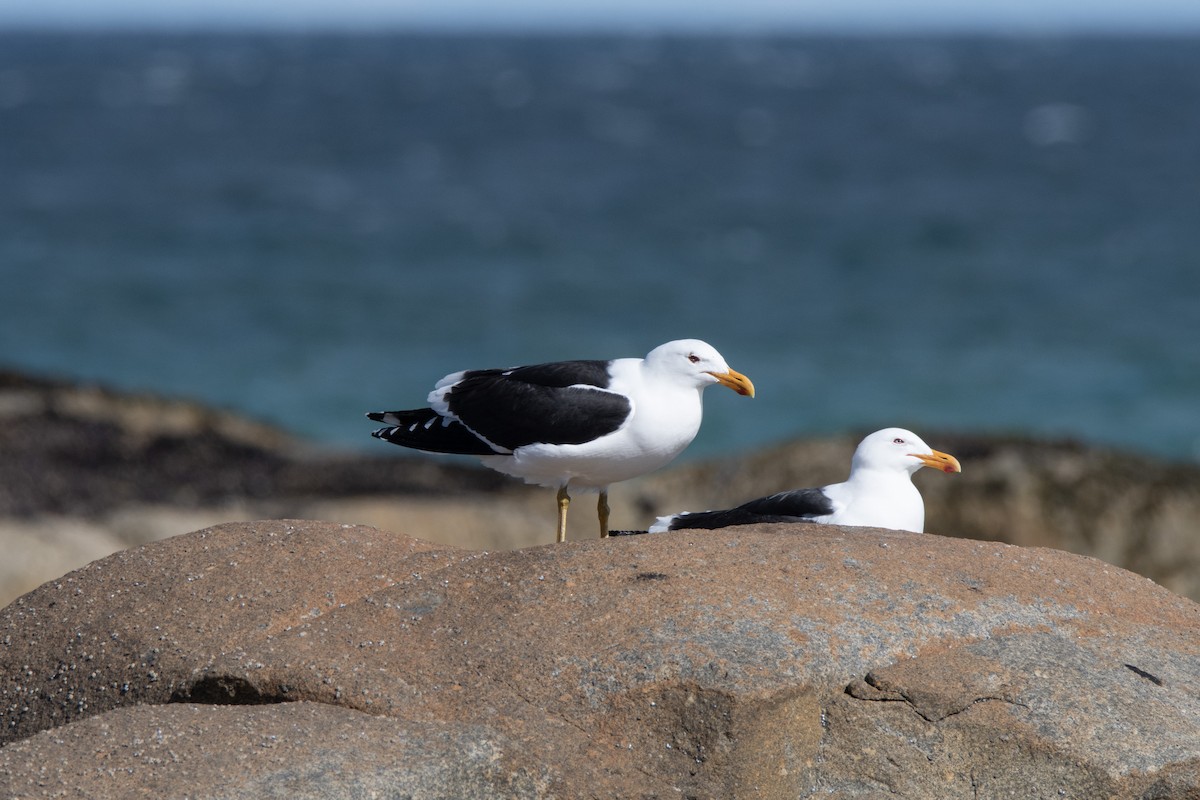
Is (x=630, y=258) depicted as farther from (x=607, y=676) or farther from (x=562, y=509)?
(x=607, y=676)

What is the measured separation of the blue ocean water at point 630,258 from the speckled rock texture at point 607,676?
14.4 metres

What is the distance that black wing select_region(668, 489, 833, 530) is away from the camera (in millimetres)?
6430

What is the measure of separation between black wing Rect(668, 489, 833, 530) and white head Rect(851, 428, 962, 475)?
0.25 metres

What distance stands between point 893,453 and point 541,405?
1.52 meters

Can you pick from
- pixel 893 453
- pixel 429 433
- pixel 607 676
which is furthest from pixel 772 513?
pixel 607 676

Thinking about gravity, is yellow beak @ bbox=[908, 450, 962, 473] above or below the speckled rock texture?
above

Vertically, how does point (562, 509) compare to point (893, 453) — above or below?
below

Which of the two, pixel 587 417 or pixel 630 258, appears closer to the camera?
pixel 587 417

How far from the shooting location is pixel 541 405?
6629mm

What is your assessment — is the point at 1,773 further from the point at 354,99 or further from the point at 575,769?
the point at 354,99

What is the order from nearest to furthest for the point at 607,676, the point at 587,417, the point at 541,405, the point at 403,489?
the point at 607,676
the point at 587,417
the point at 541,405
the point at 403,489

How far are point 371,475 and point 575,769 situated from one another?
10273 mm

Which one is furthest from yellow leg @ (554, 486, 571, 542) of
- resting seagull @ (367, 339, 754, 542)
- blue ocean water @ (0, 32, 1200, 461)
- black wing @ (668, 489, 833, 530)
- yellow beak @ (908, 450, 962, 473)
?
blue ocean water @ (0, 32, 1200, 461)

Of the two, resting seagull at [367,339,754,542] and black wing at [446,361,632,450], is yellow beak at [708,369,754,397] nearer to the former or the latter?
resting seagull at [367,339,754,542]
